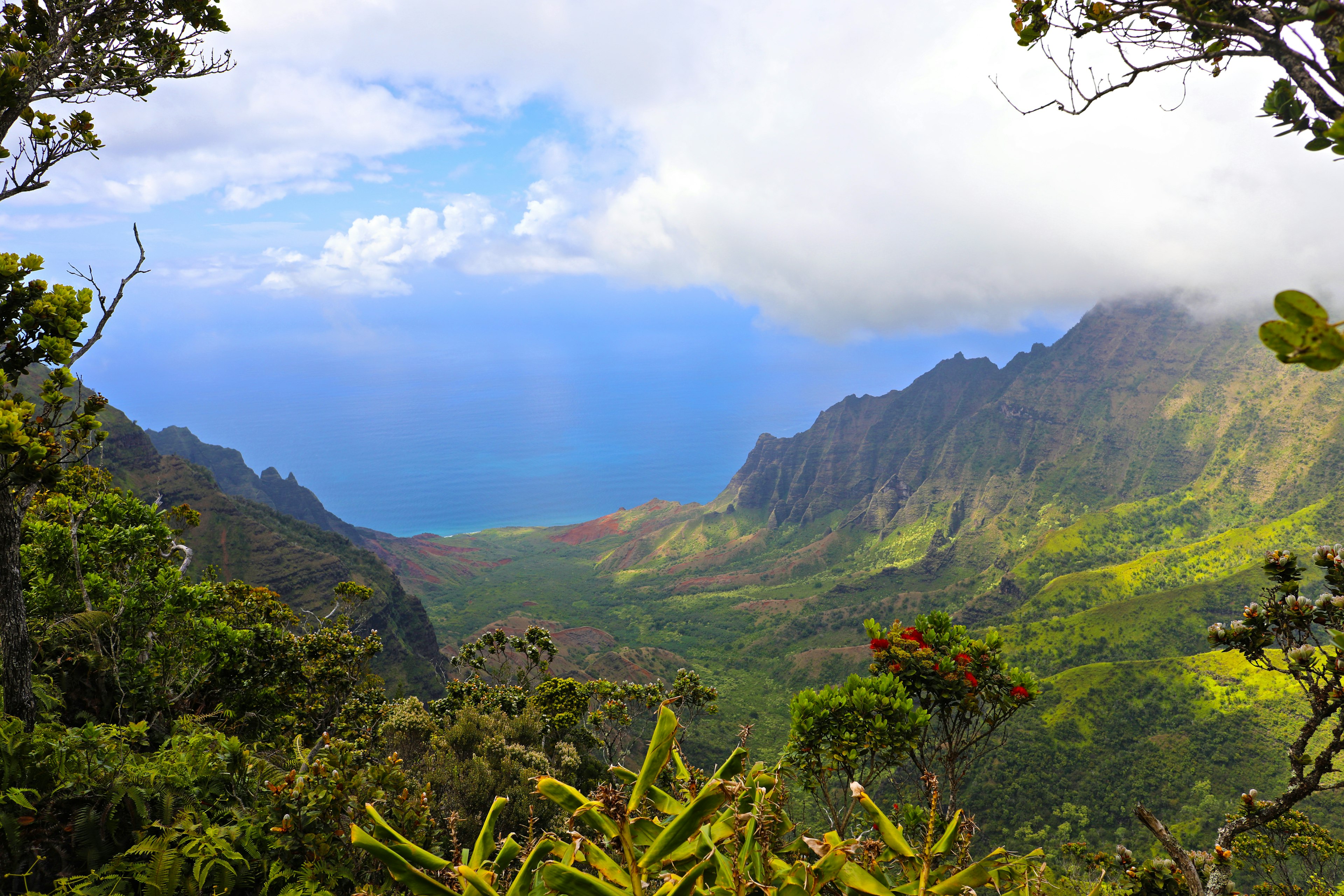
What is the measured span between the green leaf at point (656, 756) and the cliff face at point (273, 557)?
51.8 m

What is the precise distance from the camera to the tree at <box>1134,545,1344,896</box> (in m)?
5.39

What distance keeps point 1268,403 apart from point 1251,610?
142592mm

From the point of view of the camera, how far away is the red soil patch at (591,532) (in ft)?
577

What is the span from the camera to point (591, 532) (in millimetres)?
179625

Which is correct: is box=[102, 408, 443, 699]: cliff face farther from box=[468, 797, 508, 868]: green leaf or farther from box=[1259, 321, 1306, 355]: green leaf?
box=[1259, 321, 1306, 355]: green leaf

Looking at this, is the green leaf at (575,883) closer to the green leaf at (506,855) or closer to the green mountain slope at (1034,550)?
the green leaf at (506,855)

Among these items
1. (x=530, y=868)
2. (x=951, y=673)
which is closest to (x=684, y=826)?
(x=530, y=868)

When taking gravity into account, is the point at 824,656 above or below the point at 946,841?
below

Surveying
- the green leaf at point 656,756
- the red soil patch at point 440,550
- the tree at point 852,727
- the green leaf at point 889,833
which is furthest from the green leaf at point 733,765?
the red soil patch at point 440,550

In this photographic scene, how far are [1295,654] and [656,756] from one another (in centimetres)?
674

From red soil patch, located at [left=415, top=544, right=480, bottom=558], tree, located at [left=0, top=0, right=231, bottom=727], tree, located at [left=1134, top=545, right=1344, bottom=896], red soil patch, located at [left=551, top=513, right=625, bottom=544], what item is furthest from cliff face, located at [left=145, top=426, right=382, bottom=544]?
tree, located at [left=1134, top=545, right=1344, bottom=896]

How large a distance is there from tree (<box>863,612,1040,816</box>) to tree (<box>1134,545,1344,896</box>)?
12.9 ft

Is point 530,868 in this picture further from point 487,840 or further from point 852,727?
point 852,727

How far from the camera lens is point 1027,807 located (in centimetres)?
4019
